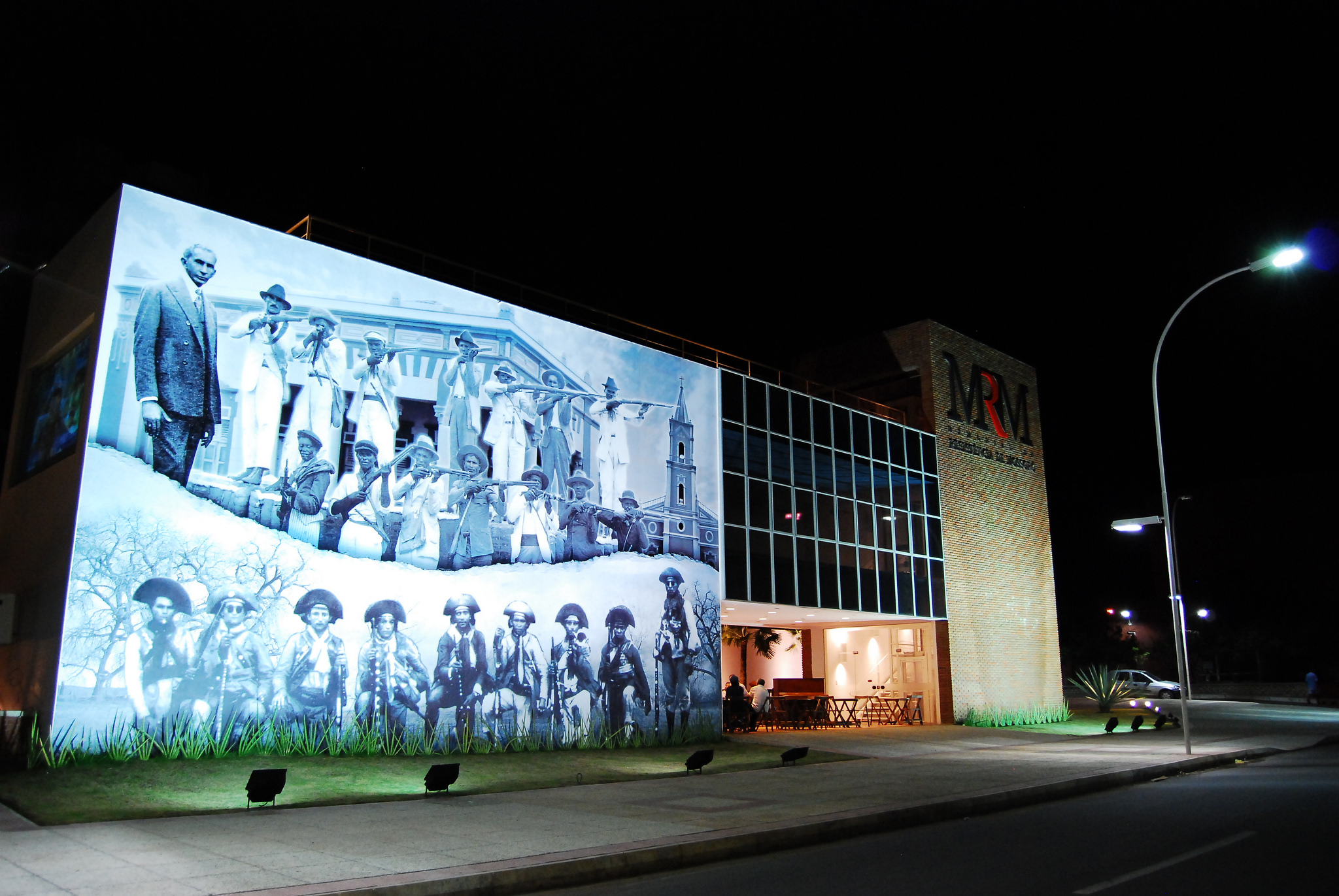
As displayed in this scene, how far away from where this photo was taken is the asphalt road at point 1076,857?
22.7 feet

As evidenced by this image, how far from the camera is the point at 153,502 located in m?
14.2

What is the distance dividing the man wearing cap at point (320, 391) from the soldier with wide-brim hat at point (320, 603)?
2.28 m

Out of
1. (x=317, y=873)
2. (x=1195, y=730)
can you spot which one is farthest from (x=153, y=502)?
(x=1195, y=730)

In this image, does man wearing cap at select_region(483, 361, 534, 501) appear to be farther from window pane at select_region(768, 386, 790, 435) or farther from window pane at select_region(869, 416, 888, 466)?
window pane at select_region(869, 416, 888, 466)

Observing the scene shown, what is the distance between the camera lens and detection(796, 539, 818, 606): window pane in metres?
24.3

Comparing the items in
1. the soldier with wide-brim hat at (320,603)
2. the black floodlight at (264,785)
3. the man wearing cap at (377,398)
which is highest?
the man wearing cap at (377,398)

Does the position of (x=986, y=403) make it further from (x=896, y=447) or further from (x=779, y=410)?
(x=779, y=410)

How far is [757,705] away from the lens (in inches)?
941

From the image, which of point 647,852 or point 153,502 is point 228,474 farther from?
point 647,852

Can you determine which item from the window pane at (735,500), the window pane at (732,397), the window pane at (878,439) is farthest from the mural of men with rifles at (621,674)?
the window pane at (878,439)

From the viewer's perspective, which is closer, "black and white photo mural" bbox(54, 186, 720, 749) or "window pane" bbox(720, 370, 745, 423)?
"black and white photo mural" bbox(54, 186, 720, 749)

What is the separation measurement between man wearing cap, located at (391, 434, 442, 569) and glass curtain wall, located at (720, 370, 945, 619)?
792cm

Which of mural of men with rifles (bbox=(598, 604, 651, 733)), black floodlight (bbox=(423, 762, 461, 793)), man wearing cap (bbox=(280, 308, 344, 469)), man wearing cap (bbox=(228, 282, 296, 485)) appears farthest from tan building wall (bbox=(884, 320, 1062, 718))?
man wearing cap (bbox=(228, 282, 296, 485))

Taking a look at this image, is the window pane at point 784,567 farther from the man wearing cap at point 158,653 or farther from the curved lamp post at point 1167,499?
the man wearing cap at point 158,653
